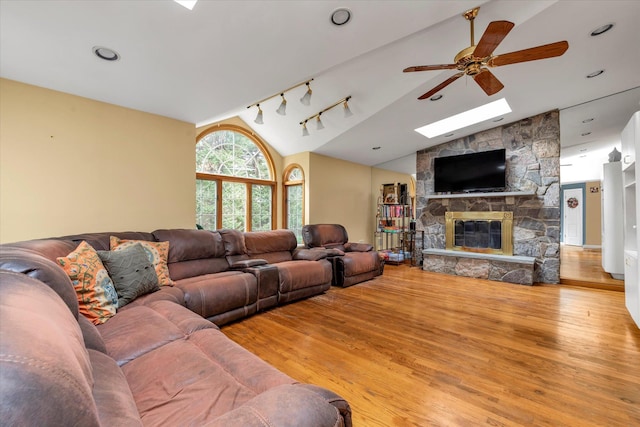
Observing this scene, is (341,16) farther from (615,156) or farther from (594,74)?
(615,156)

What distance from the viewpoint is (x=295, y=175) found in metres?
5.90

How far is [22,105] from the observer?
2590 mm

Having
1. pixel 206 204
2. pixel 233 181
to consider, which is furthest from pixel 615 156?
pixel 206 204

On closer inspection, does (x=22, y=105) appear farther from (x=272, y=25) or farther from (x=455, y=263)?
(x=455, y=263)

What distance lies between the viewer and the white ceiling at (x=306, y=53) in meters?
2.05

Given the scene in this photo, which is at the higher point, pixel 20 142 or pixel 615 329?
pixel 20 142

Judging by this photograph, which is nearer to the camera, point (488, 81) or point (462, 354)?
point (462, 354)

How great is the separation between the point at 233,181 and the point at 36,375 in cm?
507

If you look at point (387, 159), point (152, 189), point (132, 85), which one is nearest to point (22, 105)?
point (132, 85)

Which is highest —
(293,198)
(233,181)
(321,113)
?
(321,113)

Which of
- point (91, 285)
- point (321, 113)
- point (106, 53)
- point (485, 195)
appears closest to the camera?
point (91, 285)

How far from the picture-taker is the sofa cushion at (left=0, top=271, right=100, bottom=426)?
0.40m

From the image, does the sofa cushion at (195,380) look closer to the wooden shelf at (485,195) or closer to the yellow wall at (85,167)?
the yellow wall at (85,167)

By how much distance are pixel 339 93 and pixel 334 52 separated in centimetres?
119
